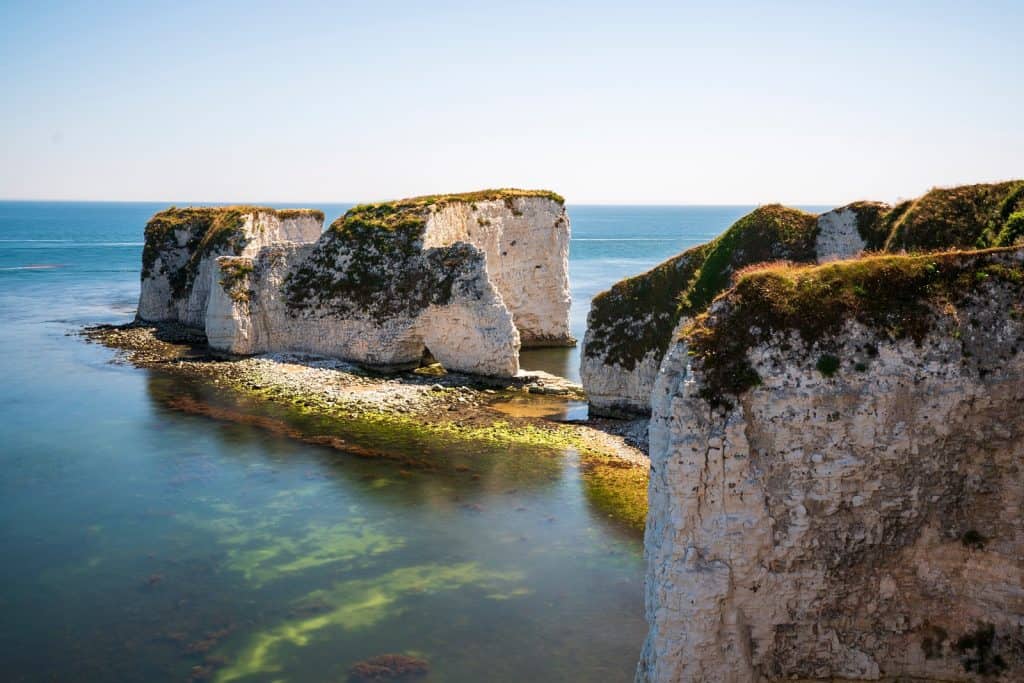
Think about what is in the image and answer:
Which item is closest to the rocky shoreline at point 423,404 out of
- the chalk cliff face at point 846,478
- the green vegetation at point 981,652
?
the chalk cliff face at point 846,478

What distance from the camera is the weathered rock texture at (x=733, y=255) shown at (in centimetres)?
2658

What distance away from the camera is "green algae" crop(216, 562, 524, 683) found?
60.7 ft

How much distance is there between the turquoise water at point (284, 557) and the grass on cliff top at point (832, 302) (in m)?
7.75

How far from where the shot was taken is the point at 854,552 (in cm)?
1466

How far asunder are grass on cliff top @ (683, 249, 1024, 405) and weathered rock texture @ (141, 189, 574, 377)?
28.3m

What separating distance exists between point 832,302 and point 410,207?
37.0m

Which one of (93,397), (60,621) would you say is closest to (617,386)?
(60,621)

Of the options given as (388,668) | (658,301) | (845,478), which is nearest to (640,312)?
(658,301)

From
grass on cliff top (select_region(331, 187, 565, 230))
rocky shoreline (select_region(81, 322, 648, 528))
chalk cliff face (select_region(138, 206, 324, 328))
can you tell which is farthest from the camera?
chalk cliff face (select_region(138, 206, 324, 328))

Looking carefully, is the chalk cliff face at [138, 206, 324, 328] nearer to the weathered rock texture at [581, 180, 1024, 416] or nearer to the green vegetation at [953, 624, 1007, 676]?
the weathered rock texture at [581, 180, 1024, 416]

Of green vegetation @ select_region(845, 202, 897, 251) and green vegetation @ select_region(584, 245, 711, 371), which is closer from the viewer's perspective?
green vegetation @ select_region(845, 202, 897, 251)

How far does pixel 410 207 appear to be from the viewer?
4884cm

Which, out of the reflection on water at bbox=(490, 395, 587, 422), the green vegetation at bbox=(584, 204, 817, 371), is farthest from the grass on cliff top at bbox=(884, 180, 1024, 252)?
the reflection on water at bbox=(490, 395, 587, 422)

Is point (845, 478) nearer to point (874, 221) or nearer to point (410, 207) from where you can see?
point (874, 221)
